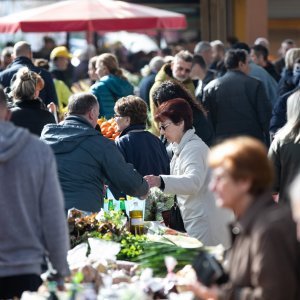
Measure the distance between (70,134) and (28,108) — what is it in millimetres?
2147

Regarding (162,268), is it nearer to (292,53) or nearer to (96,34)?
(292,53)

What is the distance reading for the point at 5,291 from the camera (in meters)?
5.39

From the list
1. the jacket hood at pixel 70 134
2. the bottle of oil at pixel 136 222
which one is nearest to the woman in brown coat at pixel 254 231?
the bottle of oil at pixel 136 222

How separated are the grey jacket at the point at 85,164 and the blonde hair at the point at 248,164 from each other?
3.39 metres

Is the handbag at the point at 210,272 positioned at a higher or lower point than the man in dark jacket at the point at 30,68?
higher

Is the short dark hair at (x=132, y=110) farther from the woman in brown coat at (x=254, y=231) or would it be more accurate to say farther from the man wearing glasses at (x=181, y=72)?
the woman in brown coat at (x=254, y=231)

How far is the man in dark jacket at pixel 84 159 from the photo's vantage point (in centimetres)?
770

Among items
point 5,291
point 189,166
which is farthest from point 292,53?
point 5,291

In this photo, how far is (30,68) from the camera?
12.7 m

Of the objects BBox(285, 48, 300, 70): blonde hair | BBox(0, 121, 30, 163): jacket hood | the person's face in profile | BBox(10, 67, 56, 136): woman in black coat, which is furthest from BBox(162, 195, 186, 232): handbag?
BBox(285, 48, 300, 70): blonde hair

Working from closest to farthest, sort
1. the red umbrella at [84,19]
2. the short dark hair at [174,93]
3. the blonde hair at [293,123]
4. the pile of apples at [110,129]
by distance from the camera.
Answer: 1. the blonde hair at [293,123]
2. the short dark hair at [174,93]
3. the pile of apples at [110,129]
4. the red umbrella at [84,19]

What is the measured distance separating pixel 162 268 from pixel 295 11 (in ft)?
69.3

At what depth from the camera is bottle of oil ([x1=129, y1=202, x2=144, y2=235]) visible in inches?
304

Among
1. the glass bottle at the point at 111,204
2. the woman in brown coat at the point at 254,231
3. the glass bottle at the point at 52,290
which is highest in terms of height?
the woman in brown coat at the point at 254,231
